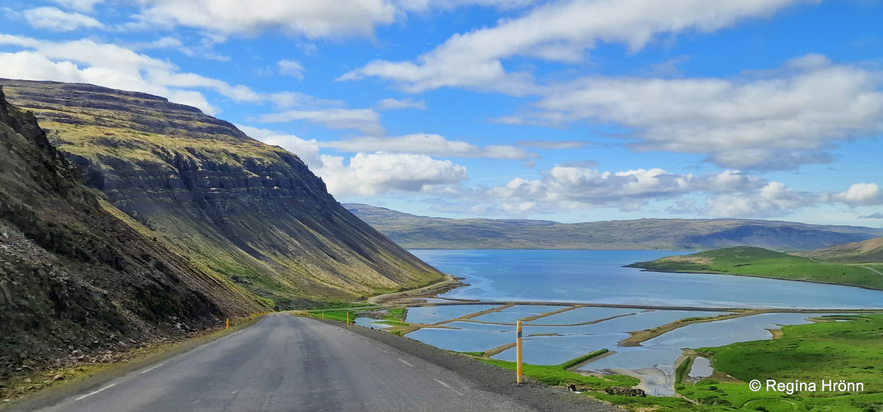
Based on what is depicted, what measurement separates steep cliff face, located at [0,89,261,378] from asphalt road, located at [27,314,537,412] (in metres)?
4.14

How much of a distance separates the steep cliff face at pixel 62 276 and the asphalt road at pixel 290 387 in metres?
4.14

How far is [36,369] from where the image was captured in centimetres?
1658

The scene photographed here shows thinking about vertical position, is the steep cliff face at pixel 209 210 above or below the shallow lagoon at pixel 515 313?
above

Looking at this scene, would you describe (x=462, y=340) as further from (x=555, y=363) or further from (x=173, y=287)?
(x=173, y=287)

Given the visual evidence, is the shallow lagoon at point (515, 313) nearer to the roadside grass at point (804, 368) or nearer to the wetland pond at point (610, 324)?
the wetland pond at point (610, 324)

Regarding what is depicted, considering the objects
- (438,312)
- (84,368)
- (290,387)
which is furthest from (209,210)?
(290,387)

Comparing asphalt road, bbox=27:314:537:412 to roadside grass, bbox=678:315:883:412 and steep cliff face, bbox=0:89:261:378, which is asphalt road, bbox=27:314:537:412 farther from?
roadside grass, bbox=678:315:883:412

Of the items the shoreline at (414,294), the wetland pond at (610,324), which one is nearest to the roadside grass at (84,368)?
the wetland pond at (610,324)

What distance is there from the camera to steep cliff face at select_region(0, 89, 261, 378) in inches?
760

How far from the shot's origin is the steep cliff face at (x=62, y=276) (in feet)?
63.4

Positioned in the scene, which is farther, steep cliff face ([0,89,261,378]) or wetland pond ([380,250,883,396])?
wetland pond ([380,250,883,396])

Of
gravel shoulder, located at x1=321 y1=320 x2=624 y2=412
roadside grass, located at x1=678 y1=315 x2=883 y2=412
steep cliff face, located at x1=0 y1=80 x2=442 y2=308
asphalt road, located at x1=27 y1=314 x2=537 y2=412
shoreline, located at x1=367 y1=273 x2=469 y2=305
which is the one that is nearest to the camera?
asphalt road, located at x1=27 y1=314 x2=537 y2=412

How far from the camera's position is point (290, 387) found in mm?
14375

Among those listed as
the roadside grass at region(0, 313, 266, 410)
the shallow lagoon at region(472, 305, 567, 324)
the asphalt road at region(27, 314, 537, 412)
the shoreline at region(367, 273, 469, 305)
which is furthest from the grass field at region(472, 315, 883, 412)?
the shoreline at region(367, 273, 469, 305)
